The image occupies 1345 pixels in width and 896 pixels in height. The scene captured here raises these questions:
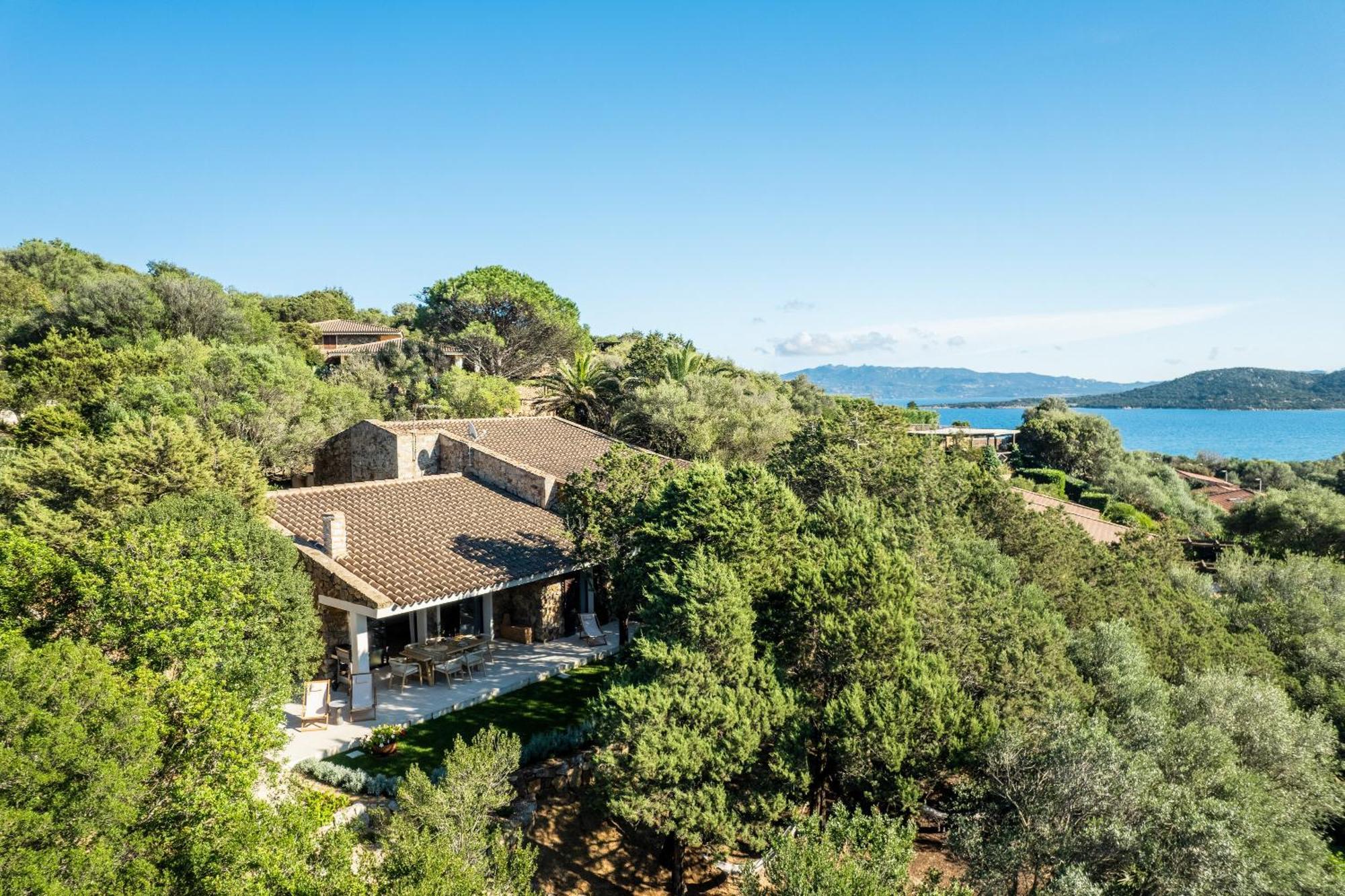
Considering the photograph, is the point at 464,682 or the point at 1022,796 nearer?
the point at 1022,796

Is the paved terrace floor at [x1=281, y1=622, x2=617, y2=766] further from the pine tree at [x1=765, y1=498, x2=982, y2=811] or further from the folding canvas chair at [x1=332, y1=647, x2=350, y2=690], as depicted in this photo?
the pine tree at [x1=765, y1=498, x2=982, y2=811]

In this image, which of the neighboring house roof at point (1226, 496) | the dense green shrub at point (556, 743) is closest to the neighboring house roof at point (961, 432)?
the neighboring house roof at point (1226, 496)

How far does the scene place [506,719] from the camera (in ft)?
54.5

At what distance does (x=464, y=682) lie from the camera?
18.4 meters

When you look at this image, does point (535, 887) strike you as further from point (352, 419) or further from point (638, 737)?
point (352, 419)

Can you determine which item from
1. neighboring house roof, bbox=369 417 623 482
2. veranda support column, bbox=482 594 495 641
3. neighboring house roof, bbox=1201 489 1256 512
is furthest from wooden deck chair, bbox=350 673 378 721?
neighboring house roof, bbox=1201 489 1256 512

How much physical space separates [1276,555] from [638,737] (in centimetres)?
5172

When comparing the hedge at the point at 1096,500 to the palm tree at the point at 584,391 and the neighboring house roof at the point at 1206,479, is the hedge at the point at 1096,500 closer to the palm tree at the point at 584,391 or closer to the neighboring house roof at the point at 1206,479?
the neighboring house roof at the point at 1206,479

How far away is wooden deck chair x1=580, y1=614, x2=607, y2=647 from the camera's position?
21859mm

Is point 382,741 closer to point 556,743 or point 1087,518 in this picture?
point 556,743

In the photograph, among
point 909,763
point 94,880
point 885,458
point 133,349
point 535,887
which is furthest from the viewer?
point 133,349

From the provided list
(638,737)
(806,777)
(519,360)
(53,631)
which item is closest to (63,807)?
(53,631)

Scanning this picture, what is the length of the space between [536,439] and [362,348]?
37342 millimetres

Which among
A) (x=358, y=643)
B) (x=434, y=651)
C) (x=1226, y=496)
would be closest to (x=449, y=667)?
(x=434, y=651)
